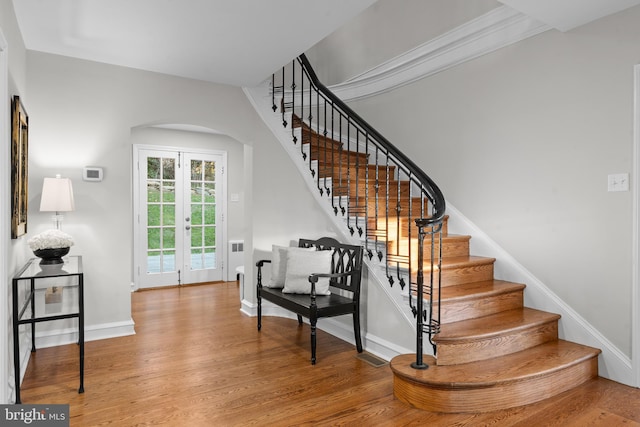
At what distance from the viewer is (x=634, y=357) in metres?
2.82

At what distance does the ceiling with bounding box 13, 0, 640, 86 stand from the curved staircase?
1.04 meters

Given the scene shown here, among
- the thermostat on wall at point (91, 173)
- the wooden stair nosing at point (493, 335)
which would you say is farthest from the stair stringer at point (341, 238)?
the thermostat on wall at point (91, 173)

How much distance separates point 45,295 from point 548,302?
4.24 m

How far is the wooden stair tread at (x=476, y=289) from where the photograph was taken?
123 inches

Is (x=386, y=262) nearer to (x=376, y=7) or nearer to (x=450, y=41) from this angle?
(x=450, y=41)

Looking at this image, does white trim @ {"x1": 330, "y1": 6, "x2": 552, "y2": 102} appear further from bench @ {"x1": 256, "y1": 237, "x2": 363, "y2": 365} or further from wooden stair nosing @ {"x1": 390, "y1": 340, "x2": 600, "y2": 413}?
wooden stair nosing @ {"x1": 390, "y1": 340, "x2": 600, "y2": 413}

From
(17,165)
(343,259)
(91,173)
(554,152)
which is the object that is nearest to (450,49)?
(554,152)

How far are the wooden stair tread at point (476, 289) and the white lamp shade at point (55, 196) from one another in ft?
10.0

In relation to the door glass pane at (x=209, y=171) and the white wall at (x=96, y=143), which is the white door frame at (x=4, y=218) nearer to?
the white wall at (x=96, y=143)

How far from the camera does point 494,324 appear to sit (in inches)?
119

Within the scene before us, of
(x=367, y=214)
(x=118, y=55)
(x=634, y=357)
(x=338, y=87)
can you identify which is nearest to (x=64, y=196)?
(x=118, y=55)

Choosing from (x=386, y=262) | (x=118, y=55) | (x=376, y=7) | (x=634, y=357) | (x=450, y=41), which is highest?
(x=376, y=7)

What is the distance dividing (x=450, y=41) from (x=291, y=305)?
9.70ft

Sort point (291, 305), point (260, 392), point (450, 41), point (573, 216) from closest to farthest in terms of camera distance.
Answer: point (260, 392)
point (573, 216)
point (291, 305)
point (450, 41)
